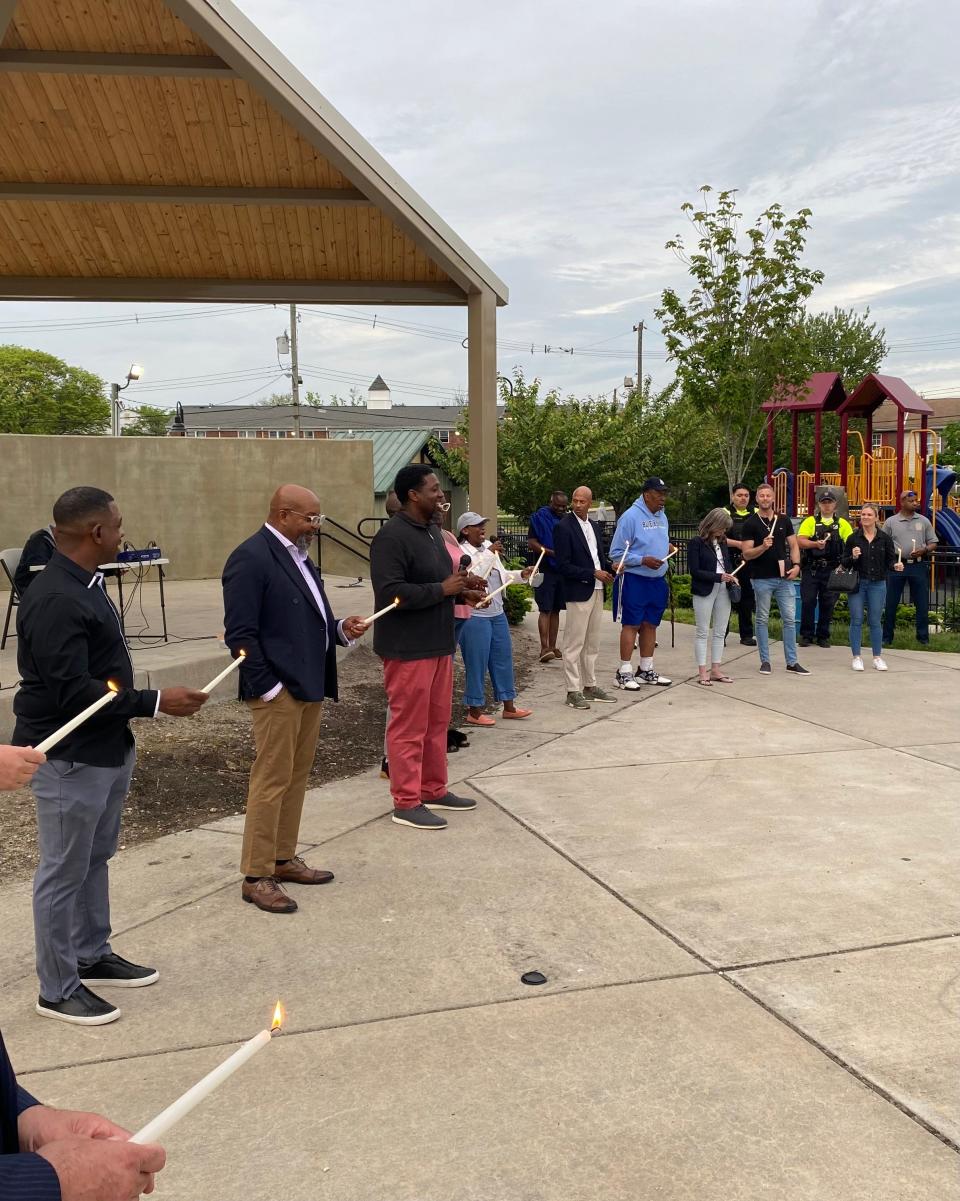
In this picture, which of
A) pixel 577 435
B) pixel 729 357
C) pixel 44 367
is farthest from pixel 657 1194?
pixel 44 367

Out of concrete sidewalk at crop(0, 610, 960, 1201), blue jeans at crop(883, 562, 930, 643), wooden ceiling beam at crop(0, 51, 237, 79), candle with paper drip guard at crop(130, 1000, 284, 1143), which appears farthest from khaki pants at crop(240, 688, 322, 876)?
blue jeans at crop(883, 562, 930, 643)

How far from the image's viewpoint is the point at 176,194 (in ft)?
31.9

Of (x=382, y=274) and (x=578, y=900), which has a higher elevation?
(x=382, y=274)

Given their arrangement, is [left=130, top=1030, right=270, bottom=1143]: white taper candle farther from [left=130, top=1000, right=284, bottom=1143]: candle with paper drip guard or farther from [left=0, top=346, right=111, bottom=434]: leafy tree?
[left=0, top=346, right=111, bottom=434]: leafy tree

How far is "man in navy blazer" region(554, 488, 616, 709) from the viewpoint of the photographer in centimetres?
919

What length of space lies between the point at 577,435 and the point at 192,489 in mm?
17480

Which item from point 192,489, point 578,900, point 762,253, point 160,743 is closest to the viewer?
point 578,900

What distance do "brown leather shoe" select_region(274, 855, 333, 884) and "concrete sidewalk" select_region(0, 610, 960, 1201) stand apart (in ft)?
0.59

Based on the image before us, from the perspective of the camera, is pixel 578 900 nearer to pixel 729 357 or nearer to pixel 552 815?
pixel 552 815

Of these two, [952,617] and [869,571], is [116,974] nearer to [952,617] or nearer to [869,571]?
[869,571]

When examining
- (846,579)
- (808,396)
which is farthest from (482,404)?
(808,396)

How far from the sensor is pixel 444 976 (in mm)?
3986

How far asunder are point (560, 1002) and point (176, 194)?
8.40 metres

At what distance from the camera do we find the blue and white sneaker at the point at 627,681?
10.0 metres
